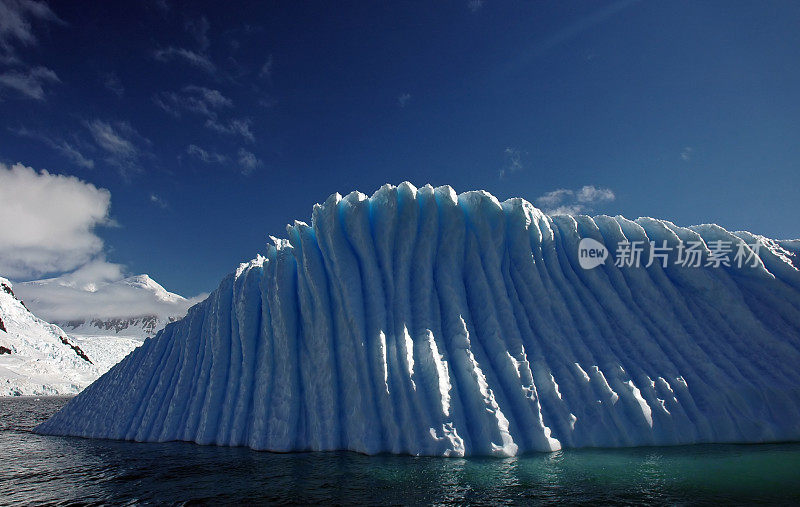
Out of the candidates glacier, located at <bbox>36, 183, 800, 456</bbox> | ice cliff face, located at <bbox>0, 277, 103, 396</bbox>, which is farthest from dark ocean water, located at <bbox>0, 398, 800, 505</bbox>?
ice cliff face, located at <bbox>0, 277, 103, 396</bbox>

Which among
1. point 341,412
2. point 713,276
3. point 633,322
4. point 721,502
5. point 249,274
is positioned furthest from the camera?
point 249,274

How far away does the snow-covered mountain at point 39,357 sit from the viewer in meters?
53.0

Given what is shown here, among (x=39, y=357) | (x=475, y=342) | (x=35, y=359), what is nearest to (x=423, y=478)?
(x=475, y=342)

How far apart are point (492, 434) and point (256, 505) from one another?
13.3ft

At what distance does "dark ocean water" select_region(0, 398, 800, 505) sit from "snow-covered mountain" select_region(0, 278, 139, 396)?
6019cm

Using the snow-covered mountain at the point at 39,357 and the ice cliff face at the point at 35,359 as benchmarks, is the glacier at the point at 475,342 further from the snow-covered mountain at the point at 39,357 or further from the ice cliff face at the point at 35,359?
the snow-covered mountain at the point at 39,357

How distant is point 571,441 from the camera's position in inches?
300

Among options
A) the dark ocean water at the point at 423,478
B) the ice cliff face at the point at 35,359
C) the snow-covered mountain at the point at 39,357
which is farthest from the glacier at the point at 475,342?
the snow-covered mountain at the point at 39,357

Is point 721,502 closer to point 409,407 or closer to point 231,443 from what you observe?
point 409,407

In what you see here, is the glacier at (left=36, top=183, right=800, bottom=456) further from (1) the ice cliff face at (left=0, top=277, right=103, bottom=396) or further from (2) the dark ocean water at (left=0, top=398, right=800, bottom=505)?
(1) the ice cliff face at (left=0, top=277, right=103, bottom=396)

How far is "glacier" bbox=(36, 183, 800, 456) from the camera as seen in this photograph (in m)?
7.88

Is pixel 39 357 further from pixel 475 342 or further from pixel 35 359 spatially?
pixel 475 342

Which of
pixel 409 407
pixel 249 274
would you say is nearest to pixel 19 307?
pixel 249 274

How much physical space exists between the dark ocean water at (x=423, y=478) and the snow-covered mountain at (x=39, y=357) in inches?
2370
